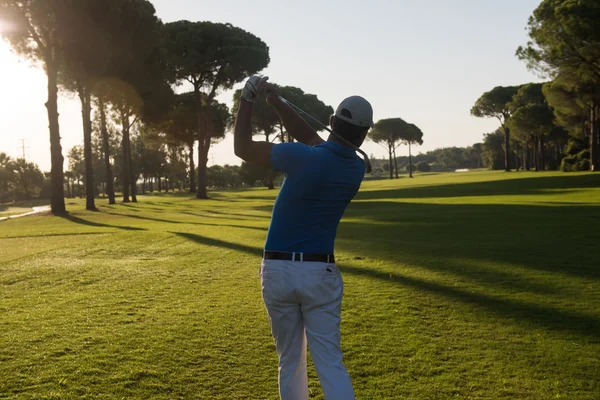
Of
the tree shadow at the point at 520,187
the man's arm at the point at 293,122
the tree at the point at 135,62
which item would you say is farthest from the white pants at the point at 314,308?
the tree shadow at the point at 520,187

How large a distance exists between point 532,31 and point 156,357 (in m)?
50.8

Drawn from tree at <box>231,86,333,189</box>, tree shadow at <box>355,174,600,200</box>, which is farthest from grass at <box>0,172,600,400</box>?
tree at <box>231,86,333,189</box>

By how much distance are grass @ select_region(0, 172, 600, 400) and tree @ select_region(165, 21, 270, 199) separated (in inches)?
1726

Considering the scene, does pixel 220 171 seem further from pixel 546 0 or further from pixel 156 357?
pixel 156 357

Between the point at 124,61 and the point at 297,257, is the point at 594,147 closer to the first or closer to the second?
the point at 124,61

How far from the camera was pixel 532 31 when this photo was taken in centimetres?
5000

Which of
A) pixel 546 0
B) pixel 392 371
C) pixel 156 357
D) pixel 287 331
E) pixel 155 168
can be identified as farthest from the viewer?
pixel 155 168

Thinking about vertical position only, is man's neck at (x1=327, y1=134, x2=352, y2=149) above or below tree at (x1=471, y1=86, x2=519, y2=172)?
below

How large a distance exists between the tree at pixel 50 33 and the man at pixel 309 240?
33648mm

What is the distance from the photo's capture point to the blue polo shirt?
3770 millimetres

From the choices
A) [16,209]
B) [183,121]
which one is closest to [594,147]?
[183,121]

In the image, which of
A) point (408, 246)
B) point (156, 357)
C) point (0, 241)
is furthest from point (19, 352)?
point (0, 241)

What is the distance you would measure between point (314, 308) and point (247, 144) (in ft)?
3.75

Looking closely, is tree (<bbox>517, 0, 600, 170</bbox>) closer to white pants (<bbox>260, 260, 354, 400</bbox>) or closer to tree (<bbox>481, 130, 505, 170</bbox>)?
white pants (<bbox>260, 260, 354, 400</bbox>)
